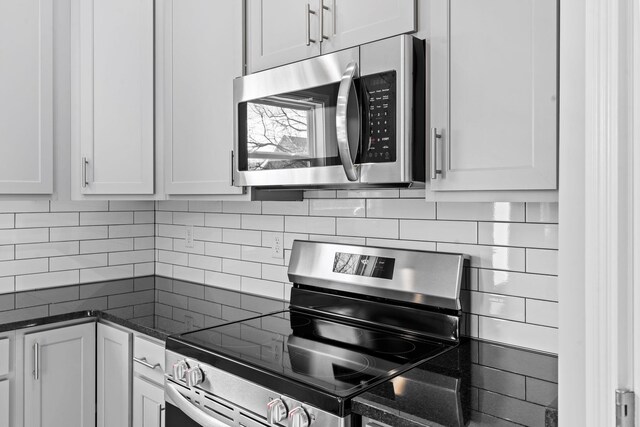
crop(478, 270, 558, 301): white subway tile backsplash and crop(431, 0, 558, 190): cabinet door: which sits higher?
crop(431, 0, 558, 190): cabinet door

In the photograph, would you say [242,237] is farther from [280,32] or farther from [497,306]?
[497,306]

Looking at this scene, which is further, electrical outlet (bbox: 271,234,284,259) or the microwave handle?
electrical outlet (bbox: 271,234,284,259)

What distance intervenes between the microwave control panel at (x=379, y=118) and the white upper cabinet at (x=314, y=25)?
0.14m

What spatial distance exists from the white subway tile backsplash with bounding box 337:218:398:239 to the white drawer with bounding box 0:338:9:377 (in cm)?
129

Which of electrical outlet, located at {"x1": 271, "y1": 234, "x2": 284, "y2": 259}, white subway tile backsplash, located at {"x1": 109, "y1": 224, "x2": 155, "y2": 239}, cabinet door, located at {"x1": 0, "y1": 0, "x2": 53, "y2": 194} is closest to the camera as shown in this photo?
cabinet door, located at {"x1": 0, "y1": 0, "x2": 53, "y2": 194}

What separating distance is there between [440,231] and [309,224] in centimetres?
60

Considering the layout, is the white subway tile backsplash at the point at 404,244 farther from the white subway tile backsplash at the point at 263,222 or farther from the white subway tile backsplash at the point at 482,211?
the white subway tile backsplash at the point at 263,222

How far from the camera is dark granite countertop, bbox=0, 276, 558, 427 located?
41.8 inches

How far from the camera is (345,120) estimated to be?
1.42 meters

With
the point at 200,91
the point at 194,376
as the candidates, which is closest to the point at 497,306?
the point at 194,376

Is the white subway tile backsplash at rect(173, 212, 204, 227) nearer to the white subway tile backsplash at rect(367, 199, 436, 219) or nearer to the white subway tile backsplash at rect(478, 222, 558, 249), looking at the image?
the white subway tile backsplash at rect(367, 199, 436, 219)

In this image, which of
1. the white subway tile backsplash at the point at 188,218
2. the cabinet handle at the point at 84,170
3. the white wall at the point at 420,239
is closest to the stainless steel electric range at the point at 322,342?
the white wall at the point at 420,239

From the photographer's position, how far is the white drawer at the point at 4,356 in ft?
5.98

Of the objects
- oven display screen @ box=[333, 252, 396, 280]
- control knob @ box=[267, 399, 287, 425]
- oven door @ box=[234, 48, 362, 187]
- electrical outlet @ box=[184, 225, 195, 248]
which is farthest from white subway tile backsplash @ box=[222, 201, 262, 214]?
control knob @ box=[267, 399, 287, 425]
